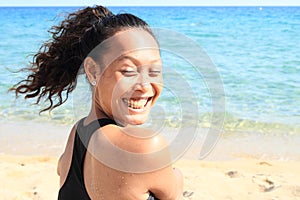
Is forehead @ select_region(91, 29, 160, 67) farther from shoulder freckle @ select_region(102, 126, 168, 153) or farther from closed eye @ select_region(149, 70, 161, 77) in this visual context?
shoulder freckle @ select_region(102, 126, 168, 153)

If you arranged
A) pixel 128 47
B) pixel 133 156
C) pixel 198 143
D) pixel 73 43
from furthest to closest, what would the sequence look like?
pixel 198 143, pixel 73 43, pixel 128 47, pixel 133 156

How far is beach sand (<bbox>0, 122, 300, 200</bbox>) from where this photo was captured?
2.89m

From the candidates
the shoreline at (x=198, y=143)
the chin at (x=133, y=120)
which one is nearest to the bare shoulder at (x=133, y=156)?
the chin at (x=133, y=120)

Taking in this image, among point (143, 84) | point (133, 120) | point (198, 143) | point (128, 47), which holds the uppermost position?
point (128, 47)

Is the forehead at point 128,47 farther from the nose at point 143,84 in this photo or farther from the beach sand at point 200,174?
the beach sand at point 200,174

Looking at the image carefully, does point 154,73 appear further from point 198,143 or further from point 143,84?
point 198,143

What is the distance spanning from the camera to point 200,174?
333cm

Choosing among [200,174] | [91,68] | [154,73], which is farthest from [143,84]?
[200,174]

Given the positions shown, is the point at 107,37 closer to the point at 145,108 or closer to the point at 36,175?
the point at 145,108

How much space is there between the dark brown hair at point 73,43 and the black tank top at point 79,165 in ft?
0.92

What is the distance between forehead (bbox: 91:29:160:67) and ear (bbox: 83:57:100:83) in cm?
4

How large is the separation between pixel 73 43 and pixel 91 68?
19 centimetres

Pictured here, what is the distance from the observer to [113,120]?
1380 mm

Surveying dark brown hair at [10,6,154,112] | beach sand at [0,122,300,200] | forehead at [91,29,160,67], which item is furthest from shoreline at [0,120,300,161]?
forehead at [91,29,160,67]
